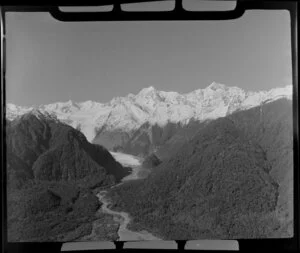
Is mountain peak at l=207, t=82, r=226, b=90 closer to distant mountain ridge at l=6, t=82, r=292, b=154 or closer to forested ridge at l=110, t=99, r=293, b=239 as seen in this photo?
distant mountain ridge at l=6, t=82, r=292, b=154

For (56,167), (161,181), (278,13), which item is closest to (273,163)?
(161,181)

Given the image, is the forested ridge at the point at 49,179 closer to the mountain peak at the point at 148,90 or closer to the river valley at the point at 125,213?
the river valley at the point at 125,213

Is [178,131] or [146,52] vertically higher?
[146,52]

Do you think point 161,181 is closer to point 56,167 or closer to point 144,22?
point 56,167

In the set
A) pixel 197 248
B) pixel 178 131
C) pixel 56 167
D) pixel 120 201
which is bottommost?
pixel 197 248

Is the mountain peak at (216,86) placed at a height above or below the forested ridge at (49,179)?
above

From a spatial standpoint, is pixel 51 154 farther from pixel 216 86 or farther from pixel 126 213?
pixel 216 86

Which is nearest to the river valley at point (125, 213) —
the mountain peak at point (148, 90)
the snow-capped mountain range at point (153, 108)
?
the snow-capped mountain range at point (153, 108)
